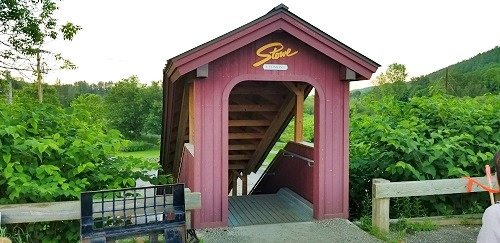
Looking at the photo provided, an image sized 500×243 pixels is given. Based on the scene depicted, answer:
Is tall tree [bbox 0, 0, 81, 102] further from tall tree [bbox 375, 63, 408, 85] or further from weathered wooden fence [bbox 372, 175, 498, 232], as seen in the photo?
tall tree [bbox 375, 63, 408, 85]

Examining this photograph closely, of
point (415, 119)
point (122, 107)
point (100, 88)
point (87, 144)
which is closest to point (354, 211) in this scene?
point (415, 119)

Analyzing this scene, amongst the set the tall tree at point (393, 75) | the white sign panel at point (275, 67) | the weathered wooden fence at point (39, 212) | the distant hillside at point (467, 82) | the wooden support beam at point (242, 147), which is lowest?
the weathered wooden fence at point (39, 212)

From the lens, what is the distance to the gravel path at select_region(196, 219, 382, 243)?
542 cm

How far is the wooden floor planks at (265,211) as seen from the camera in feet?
21.4

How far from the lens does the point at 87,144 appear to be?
5.47 m

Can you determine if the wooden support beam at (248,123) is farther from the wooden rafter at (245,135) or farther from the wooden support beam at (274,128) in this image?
the wooden rafter at (245,135)

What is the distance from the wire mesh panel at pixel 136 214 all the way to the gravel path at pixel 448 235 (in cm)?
303

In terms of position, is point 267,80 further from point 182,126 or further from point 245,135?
point 245,135

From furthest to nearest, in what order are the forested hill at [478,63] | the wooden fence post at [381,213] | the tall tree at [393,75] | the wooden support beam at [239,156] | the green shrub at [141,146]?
the forested hill at [478,63] → the green shrub at [141,146] → the tall tree at [393,75] → the wooden support beam at [239,156] → the wooden fence post at [381,213]

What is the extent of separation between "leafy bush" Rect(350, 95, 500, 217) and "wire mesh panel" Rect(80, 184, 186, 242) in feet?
11.1

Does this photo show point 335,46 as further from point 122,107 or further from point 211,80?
Result: point 122,107

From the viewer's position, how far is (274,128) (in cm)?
876

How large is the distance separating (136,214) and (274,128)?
4.34m

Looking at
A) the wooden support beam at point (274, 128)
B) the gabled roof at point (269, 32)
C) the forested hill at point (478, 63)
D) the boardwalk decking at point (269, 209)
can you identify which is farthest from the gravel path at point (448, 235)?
the forested hill at point (478, 63)
